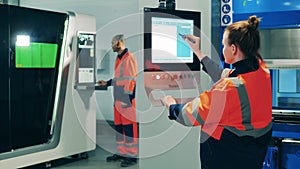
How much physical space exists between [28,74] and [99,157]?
159cm

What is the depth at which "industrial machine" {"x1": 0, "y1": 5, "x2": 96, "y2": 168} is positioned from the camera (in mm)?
4797

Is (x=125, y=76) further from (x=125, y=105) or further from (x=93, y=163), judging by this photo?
(x=93, y=163)

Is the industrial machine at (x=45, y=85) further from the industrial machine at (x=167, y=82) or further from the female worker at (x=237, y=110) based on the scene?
the female worker at (x=237, y=110)

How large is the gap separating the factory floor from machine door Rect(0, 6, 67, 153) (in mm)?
426

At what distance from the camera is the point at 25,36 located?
5012 millimetres

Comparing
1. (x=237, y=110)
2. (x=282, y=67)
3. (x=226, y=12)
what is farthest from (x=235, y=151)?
(x=226, y=12)

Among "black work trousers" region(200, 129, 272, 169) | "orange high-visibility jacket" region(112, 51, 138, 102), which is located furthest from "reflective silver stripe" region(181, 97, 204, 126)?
"orange high-visibility jacket" region(112, 51, 138, 102)

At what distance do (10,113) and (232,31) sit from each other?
3.26m

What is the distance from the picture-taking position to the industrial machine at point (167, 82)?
2.89 m

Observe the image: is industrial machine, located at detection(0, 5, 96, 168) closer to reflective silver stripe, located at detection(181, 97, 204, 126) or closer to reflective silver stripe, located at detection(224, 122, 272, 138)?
reflective silver stripe, located at detection(181, 97, 204, 126)

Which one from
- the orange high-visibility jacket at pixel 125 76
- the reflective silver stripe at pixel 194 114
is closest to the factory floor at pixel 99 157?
the orange high-visibility jacket at pixel 125 76

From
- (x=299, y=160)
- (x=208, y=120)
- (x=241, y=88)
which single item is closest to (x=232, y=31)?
(x=241, y=88)

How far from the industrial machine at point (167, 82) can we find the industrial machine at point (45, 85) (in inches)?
80.1

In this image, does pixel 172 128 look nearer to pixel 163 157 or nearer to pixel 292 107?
pixel 163 157
